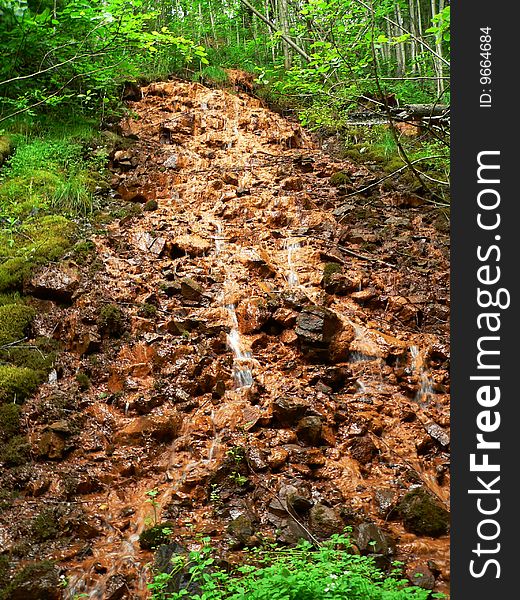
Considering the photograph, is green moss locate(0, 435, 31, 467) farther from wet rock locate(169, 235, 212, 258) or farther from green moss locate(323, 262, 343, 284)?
green moss locate(323, 262, 343, 284)

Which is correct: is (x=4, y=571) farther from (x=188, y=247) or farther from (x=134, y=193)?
(x=134, y=193)

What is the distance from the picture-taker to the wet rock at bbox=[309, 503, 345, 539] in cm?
414

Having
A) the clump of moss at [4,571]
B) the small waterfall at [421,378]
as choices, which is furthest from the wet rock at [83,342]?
the small waterfall at [421,378]

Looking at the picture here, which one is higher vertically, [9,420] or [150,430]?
[9,420]

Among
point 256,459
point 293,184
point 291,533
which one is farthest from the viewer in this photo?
point 293,184

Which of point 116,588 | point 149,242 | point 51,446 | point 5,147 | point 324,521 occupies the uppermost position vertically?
point 5,147

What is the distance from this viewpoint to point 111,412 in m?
5.29

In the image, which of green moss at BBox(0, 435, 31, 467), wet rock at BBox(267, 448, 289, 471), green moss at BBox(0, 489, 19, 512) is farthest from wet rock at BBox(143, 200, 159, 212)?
green moss at BBox(0, 489, 19, 512)

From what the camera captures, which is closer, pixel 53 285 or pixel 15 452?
pixel 15 452

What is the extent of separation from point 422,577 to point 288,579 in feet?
5.00

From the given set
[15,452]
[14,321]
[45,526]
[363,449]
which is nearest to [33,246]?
[14,321]

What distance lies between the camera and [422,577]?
12.2ft

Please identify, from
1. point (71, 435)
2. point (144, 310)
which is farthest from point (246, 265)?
point (71, 435)

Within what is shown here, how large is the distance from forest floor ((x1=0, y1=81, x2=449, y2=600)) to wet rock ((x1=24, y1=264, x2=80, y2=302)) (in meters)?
0.03
